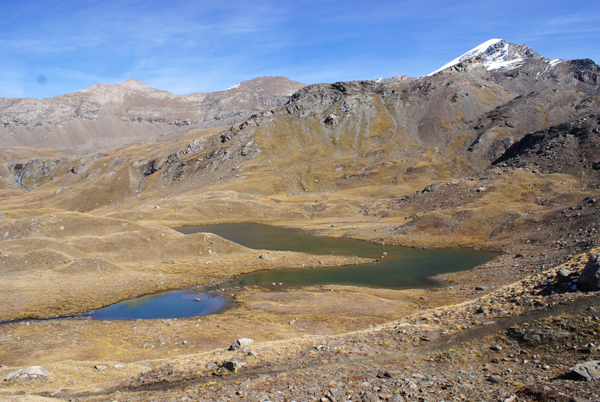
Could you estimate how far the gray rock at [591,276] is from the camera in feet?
61.5

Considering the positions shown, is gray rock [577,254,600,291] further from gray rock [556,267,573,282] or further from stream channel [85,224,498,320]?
stream channel [85,224,498,320]

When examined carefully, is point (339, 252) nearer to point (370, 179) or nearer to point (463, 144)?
point (370, 179)

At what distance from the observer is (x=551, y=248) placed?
5659 centimetres

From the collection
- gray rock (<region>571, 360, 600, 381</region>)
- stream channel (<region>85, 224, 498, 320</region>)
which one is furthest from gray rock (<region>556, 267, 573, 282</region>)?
stream channel (<region>85, 224, 498, 320</region>)

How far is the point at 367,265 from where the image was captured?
61.7 metres

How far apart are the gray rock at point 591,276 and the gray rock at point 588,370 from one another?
6.93m

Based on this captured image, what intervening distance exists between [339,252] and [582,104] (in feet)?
573

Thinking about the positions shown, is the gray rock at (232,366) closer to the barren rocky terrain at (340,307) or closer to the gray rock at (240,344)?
the barren rocky terrain at (340,307)

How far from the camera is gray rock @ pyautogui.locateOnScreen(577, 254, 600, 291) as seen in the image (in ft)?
61.5

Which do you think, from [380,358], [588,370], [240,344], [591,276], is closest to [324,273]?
[240,344]

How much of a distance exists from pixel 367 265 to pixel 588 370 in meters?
49.0

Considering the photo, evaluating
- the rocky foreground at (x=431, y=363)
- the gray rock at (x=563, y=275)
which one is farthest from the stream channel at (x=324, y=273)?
the gray rock at (x=563, y=275)

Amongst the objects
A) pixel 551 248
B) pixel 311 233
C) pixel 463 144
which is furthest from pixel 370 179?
pixel 551 248

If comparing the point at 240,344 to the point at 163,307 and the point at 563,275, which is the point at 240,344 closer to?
the point at 563,275
